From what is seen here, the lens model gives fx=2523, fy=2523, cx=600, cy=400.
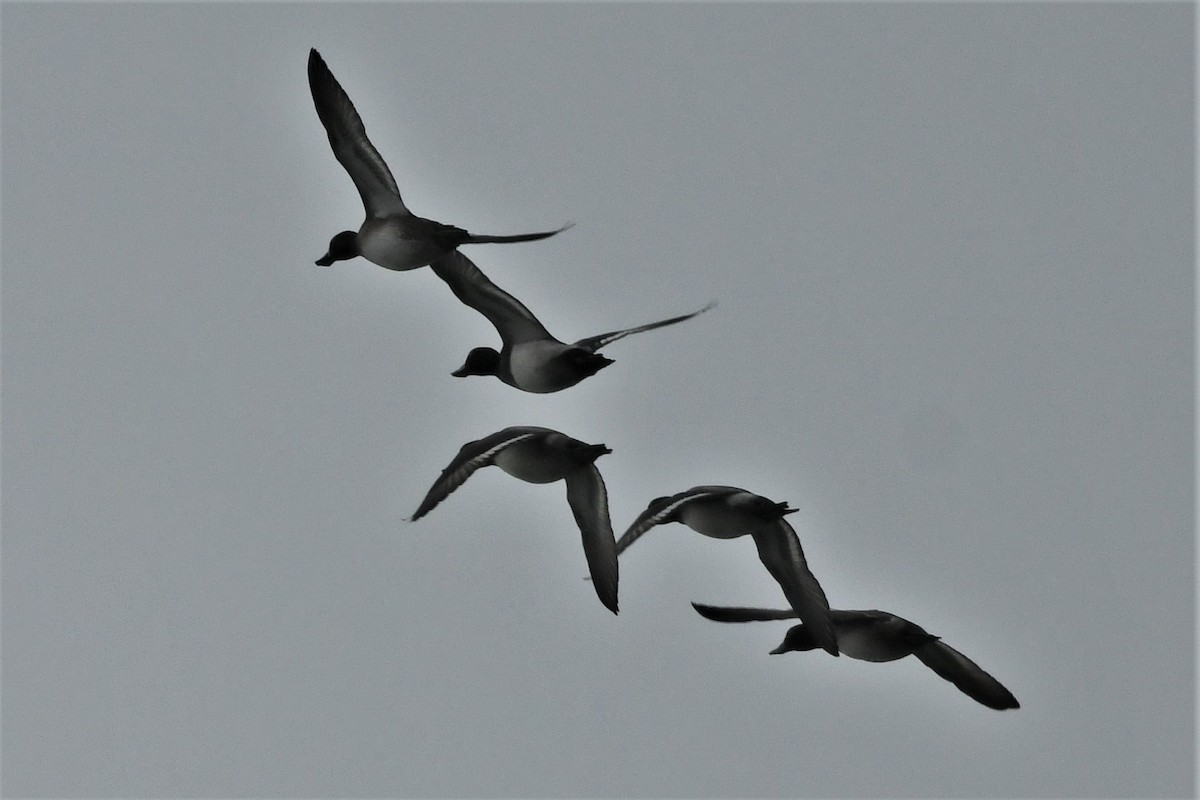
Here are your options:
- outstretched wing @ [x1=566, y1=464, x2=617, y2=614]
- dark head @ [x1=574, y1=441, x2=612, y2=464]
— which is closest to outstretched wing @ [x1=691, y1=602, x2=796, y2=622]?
outstretched wing @ [x1=566, y1=464, x2=617, y2=614]

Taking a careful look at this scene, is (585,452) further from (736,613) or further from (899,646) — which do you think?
(899,646)

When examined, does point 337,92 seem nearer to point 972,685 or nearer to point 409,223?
point 409,223

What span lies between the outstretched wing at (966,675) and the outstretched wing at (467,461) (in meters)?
5.12

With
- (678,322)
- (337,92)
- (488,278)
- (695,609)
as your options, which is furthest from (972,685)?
(337,92)

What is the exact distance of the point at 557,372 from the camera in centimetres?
2788

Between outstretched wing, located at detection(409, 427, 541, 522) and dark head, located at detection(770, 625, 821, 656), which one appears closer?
outstretched wing, located at detection(409, 427, 541, 522)

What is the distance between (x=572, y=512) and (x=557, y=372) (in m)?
1.76

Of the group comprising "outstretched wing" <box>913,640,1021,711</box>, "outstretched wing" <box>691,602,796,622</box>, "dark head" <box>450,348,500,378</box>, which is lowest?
"outstretched wing" <box>913,640,1021,711</box>

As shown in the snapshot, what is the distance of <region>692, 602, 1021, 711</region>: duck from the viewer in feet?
91.8

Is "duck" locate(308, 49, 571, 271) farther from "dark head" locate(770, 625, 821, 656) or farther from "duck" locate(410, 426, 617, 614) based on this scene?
"dark head" locate(770, 625, 821, 656)

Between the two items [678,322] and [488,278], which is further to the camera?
[488,278]

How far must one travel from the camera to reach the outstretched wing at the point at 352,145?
27.7 m

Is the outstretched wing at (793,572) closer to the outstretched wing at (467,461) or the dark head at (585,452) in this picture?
the dark head at (585,452)

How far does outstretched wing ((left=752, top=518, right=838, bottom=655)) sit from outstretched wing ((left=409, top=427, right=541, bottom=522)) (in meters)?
2.85
